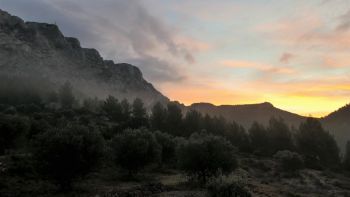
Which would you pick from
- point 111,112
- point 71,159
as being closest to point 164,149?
point 71,159

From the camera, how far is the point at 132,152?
5844 cm

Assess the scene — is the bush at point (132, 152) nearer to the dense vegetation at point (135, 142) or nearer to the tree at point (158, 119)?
the dense vegetation at point (135, 142)

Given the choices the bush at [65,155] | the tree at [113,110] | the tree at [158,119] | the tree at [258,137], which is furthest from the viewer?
the tree at [113,110]

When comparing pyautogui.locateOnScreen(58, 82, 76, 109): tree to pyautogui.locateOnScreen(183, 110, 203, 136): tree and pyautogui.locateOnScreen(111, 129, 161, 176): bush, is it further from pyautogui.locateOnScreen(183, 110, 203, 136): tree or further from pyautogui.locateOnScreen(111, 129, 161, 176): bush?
pyautogui.locateOnScreen(111, 129, 161, 176): bush

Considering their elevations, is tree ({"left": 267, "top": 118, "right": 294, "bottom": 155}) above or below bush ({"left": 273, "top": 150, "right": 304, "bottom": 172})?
above

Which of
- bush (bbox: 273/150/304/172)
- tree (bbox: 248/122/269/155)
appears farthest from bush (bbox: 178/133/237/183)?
tree (bbox: 248/122/269/155)

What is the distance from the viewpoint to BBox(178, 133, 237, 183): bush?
5328 centimetres

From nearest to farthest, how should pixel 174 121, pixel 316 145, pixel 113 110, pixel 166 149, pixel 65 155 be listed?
pixel 65 155, pixel 166 149, pixel 316 145, pixel 174 121, pixel 113 110

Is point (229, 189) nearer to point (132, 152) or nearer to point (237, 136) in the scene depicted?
point (132, 152)

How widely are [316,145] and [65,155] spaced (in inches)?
3548

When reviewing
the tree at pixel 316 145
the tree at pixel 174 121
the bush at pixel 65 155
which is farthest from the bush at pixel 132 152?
the tree at pixel 174 121

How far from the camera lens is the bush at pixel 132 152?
58.8 meters

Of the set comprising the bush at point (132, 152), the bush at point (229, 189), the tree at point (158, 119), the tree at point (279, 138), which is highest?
the tree at point (158, 119)

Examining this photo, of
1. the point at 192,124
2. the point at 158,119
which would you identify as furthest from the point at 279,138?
the point at 158,119
